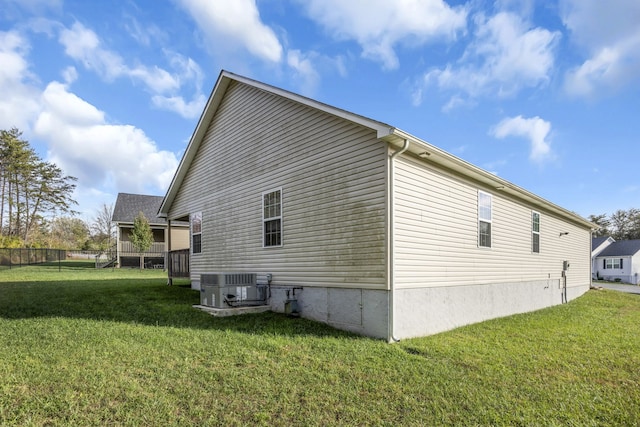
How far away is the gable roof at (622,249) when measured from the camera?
35.7 m

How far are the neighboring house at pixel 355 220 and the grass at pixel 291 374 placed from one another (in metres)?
0.76

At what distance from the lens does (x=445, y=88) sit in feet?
41.4

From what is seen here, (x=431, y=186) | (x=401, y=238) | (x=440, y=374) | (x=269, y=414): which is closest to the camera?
(x=269, y=414)

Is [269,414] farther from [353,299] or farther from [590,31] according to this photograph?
[590,31]

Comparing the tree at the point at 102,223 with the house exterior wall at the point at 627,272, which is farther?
the tree at the point at 102,223

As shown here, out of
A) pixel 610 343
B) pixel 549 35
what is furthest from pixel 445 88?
pixel 610 343

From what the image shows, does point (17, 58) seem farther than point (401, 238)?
Yes

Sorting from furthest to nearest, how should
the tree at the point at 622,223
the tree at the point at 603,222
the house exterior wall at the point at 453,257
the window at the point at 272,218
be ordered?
1. the tree at the point at 603,222
2. the tree at the point at 622,223
3. the window at the point at 272,218
4. the house exterior wall at the point at 453,257

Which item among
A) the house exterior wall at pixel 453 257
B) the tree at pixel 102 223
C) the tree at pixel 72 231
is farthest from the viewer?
the tree at pixel 102 223

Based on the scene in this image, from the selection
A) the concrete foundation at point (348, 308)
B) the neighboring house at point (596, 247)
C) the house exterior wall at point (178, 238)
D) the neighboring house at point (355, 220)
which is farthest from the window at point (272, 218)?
the neighboring house at point (596, 247)

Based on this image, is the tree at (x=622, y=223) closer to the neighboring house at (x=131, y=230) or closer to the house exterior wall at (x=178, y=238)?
the house exterior wall at (x=178, y=238)

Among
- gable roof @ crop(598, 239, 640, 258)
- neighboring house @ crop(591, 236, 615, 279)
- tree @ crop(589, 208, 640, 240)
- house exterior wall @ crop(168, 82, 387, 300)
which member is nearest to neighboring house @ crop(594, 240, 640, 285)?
gable roof @ crop(598, 239, 640, 258)

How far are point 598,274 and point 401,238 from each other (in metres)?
44.1

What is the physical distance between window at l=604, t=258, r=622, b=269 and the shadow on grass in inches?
1705
